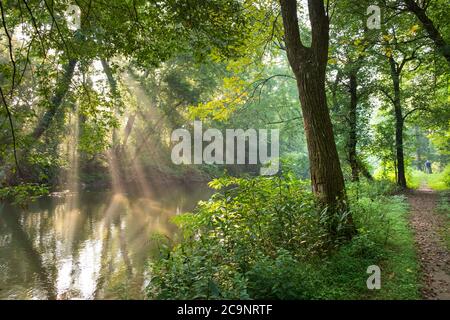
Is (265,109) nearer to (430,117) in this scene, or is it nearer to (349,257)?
(430,117)

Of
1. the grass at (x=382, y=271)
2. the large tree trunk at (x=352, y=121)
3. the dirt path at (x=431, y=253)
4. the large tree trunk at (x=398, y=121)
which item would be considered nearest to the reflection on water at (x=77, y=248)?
the grass at (x=382, y=271)

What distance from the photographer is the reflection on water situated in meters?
8.15

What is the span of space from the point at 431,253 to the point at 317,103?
3.55 m

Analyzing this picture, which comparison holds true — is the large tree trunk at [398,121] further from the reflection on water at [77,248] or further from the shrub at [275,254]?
the reflection on water at [77,248]

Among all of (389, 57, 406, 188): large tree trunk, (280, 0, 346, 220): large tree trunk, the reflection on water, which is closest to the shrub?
(280, 0, 346, 220): large tree trunk

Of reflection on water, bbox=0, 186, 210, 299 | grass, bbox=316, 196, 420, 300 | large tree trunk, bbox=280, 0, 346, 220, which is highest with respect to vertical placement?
large tree trunk, bbox=280, 0, 346, 220

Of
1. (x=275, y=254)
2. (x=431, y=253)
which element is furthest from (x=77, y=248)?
(x=431, y=253)

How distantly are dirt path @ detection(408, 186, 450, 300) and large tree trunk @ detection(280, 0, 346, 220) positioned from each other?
5.64ft

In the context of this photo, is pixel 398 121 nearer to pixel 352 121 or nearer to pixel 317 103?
pixel 352 121

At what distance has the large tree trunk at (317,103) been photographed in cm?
654

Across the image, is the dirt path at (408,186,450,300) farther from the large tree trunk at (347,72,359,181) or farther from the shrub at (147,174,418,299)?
the large tree trunk at (347,72,359,181)

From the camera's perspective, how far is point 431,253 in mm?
6441

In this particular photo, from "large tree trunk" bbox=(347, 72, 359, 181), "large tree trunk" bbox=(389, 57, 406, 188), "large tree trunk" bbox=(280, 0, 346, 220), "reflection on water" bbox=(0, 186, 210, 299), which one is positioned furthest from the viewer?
"large tree trunk" bbox=(347, 72, 359, 181)

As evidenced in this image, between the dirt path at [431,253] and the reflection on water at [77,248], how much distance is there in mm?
5578
